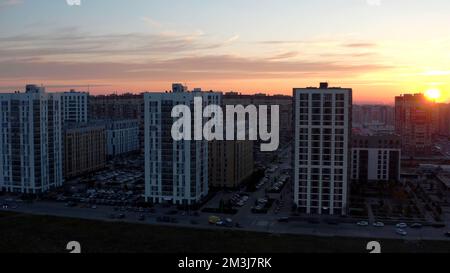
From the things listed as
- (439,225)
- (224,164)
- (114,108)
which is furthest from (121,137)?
(439,225)

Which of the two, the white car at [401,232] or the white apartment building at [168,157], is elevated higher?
the white apartment building at [168,157]

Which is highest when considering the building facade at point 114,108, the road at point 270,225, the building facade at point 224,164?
the building facade at point 114,108

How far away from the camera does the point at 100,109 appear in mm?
24047

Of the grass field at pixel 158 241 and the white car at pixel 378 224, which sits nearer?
the grass field at pixel 158 241

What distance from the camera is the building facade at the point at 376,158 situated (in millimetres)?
11195

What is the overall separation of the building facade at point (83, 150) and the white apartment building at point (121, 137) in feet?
6.82

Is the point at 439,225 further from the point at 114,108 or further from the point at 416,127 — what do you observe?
the point at 114,108

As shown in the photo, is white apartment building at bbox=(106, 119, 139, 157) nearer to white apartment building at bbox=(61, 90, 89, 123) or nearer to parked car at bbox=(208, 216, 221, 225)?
white apartment building at bbox=(61, 90, 89, 123)

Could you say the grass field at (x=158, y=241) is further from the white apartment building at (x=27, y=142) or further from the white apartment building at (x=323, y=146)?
the white apartment building at (x=27, y=142)

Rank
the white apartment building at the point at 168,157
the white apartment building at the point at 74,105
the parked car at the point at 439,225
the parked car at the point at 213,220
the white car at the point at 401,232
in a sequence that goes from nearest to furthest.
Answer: the white car at the point at 401,232, the parked car at the point at 439,225, the parked car at the point at 213,220, the white apartment building at the point at 168,157, the white apartment building at the point at 74,105

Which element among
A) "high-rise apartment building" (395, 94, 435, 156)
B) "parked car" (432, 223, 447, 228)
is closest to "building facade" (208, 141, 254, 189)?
"parked car" (432, 223, 447, 228)

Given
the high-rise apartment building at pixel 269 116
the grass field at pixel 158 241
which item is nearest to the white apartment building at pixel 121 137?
the high-rise apartment building at pixel 269 116

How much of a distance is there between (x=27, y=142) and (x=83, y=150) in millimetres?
2327
